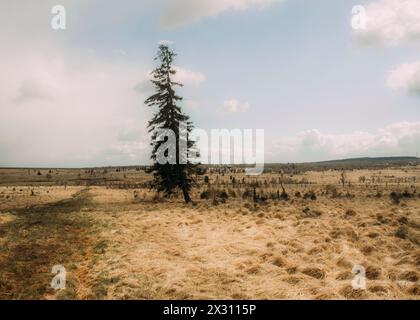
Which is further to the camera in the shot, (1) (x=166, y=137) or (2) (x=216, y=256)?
(1) (x=166, y=137)

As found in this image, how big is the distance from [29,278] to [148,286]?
322 centimetres

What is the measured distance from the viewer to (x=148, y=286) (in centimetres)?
817

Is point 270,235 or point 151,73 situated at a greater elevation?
point 151,73

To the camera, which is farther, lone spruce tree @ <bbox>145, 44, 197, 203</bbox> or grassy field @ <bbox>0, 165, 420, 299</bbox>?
lone spruce tree @ <bbox>145, 44, 197, 203</bbox>

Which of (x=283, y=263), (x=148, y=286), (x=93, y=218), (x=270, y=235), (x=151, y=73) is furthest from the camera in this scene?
(x=151, y=73)

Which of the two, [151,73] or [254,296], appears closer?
[254,296]

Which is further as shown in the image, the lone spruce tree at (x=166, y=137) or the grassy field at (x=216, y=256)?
the lone spruce tree at (x=166, y=137)

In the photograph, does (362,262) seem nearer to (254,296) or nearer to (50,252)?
(254,296)

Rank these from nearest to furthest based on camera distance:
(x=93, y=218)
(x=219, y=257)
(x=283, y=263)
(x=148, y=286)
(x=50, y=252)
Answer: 1. (x=148, y=286)
2. (x=283, y=263)
3. (x=219, y=257)
4. (x=50, y=252)
5. (x=93, y=218)
